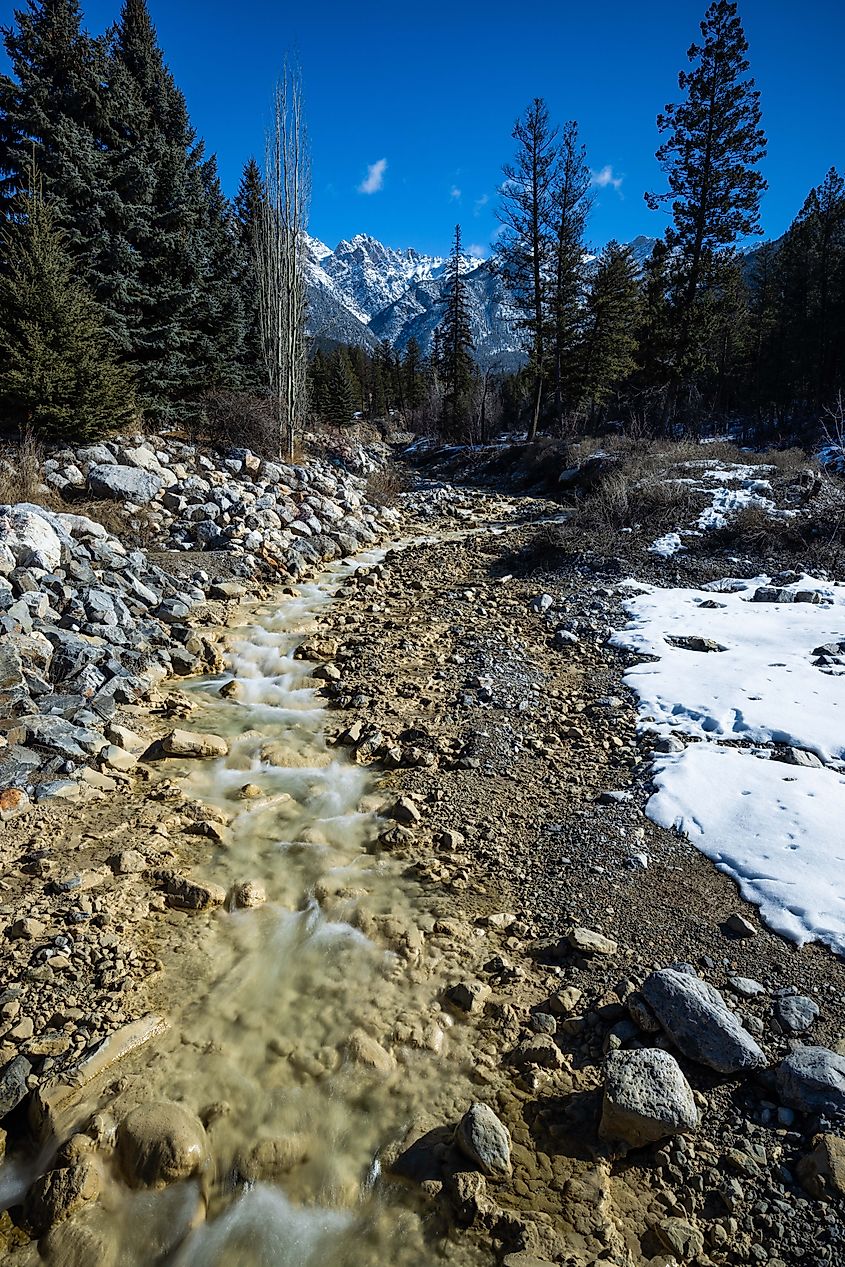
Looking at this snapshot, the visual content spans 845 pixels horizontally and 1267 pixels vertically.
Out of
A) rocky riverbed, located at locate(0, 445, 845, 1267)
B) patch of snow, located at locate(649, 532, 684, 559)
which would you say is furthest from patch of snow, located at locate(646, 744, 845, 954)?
patch of snow, located at locate(649, 532, 684, 559)

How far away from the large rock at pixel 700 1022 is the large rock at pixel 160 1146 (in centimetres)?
215

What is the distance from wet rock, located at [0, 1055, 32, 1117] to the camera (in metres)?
2.59

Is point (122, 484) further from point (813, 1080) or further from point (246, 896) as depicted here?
point (813, 1080)

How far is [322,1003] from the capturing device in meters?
3.15

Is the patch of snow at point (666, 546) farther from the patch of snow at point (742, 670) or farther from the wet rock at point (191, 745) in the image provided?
the wet rock at point (191, 745)

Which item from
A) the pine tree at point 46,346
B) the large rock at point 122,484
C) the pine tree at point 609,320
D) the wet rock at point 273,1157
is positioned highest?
the pine tree at point 609,320

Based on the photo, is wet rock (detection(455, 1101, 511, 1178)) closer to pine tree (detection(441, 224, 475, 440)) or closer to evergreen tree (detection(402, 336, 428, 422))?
pine tree (detection(441, 224, 475, 440))

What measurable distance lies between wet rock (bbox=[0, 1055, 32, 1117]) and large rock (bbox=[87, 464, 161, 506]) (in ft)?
32.8

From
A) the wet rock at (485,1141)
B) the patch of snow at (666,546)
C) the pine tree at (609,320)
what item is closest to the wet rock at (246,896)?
the wet rock at (485,1141)

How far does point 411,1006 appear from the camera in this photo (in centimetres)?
308

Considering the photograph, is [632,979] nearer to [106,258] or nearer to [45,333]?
[45,333]

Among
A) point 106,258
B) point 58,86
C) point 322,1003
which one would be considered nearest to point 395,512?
→ point 106,258

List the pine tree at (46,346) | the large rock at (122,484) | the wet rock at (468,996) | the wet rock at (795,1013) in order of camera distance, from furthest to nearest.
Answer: the large rock at (122,484) → the pine tree at (46,346) → the wet rock at (468,996) → the wet rock at (795,1013)

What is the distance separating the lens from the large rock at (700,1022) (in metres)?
2.51
